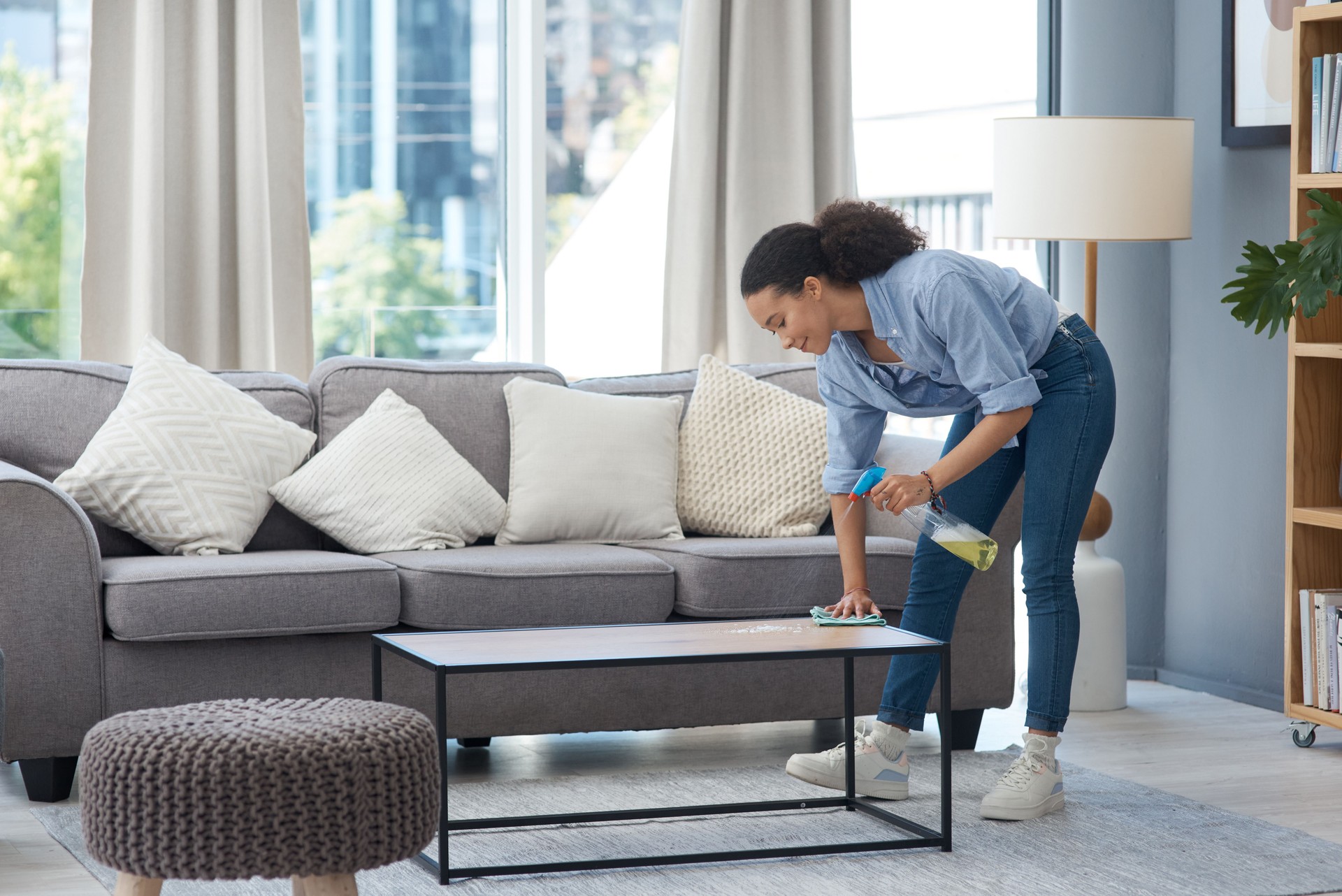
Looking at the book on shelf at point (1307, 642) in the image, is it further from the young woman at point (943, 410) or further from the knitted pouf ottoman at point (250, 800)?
the knitted pouf ottoman at point (250, 800)

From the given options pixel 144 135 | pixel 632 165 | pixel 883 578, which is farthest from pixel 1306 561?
pixel 144 135

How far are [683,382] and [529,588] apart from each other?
933 millimetres

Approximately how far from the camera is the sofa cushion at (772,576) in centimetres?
325

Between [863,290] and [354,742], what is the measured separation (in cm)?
113

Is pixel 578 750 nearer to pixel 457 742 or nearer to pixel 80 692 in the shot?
pixel 457 742

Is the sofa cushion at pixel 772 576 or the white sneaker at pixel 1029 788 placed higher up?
the sofa cushion at pixel 772 576

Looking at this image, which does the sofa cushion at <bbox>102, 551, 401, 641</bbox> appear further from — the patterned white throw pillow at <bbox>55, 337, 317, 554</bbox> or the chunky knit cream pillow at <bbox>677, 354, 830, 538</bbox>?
the chunky knit cream pillow at <bbox>677, 354, 830, 538</bbox>

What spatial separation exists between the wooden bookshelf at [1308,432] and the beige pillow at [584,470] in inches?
51.9

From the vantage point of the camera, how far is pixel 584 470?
361 centimetres

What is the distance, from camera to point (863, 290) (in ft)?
8.62

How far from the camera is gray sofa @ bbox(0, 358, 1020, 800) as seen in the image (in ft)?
9.39

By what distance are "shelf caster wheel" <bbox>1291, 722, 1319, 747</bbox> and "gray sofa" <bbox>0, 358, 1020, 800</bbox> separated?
0.62 meters

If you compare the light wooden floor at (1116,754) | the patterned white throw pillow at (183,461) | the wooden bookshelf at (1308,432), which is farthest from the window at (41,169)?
the wooden bookshelf at (1308,432)

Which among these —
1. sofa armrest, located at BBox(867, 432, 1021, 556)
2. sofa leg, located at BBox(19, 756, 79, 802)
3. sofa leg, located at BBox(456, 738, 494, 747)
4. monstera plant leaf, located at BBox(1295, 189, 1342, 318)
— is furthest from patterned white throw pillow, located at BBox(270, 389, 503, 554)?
monstera plant leaf, located at BBox(1295, 189, 1342, 318)
